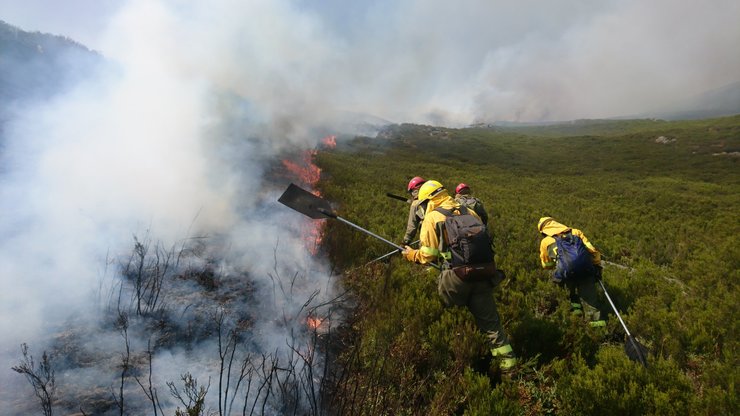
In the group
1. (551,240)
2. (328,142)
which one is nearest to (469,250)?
(551,240)

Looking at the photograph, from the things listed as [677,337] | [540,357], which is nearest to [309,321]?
[540,357]

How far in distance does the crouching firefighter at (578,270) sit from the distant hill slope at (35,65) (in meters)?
16.8

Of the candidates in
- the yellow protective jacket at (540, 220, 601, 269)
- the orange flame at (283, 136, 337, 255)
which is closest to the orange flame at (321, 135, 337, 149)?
the orange flame at (283, 136, 337, 255)

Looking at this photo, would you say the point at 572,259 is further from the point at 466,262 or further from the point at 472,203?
the point at 472,203

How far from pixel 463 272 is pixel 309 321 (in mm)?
2218

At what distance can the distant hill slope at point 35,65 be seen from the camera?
1652 centimetres

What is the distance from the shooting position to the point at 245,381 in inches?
140

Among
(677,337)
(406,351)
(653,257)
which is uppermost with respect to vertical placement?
(406,351)

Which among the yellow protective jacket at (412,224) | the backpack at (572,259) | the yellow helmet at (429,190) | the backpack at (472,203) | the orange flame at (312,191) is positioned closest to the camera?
the yellow helmet at (429,190)

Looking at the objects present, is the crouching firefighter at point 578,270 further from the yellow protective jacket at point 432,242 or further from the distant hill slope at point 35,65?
the distant hill slope at point 35,65

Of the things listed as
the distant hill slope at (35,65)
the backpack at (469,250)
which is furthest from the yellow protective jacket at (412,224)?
the distant hill slope at (35,65)

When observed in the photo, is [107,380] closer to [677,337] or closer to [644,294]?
[677,337]

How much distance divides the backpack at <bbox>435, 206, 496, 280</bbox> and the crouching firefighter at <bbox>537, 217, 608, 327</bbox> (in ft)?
5.74

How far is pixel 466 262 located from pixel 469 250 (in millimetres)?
139
